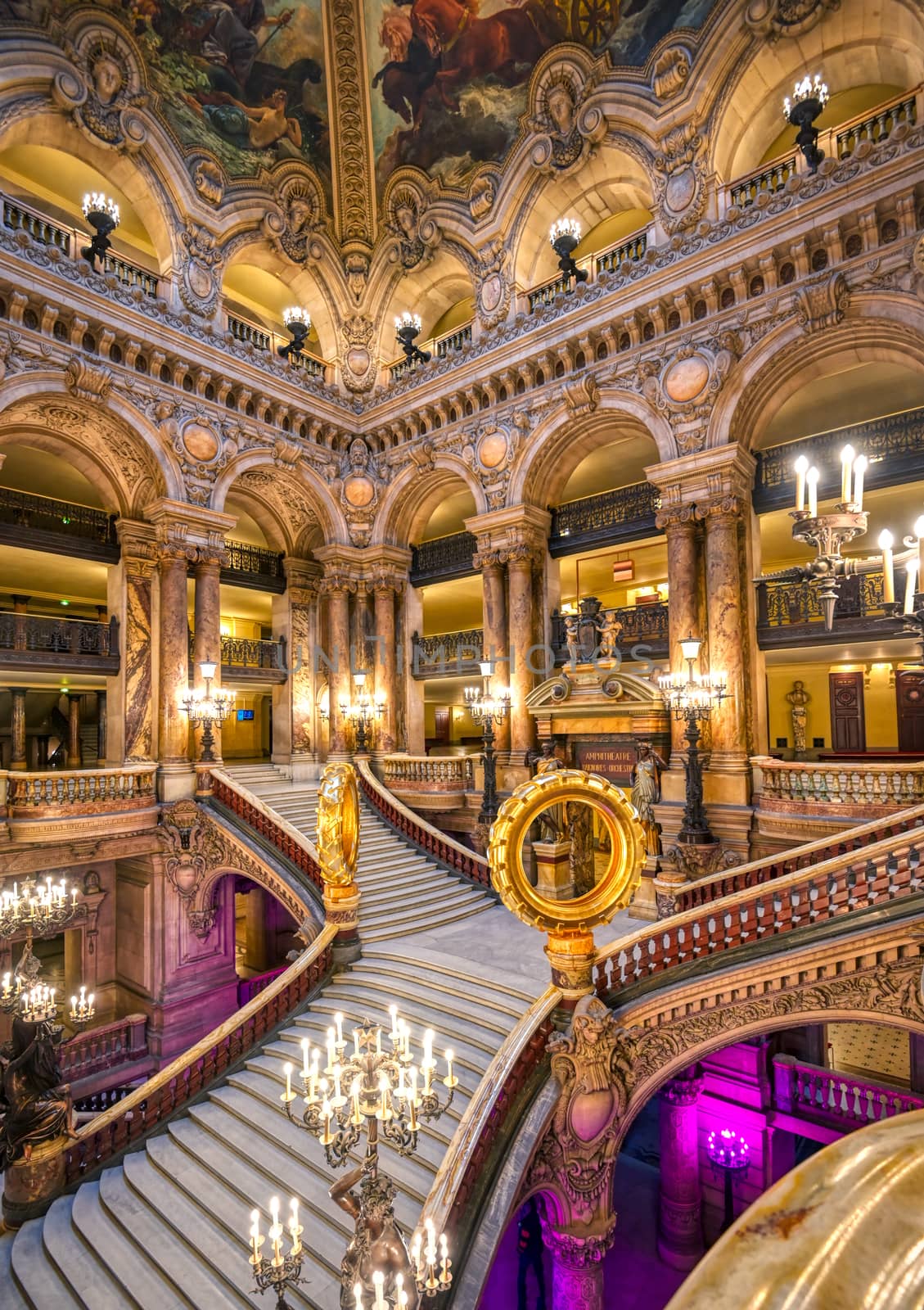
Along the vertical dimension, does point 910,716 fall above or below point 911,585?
below

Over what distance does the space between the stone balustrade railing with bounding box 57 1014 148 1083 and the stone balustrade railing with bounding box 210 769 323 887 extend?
178 inches

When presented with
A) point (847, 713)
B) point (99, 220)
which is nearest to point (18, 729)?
point (99, 220)

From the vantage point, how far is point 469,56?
14.4 m

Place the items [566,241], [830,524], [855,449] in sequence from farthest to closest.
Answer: [566,241], [855,449], [830,524]

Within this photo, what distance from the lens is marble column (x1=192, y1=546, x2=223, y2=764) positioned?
1458cm

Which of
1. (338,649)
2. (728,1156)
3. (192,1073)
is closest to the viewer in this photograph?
(192,1073)

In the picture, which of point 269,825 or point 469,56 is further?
point 469,56

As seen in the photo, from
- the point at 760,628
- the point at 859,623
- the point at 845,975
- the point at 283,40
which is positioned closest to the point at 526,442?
the point at 760,628

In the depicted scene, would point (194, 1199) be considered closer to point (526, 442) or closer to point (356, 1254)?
point (356, 1254)

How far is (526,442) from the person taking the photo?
48.0 ft

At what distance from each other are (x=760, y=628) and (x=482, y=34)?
1430 centimetres

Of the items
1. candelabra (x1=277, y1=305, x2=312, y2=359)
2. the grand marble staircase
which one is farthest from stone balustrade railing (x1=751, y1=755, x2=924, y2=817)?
candelabra (x1=277, y1=305, x2=312, y2=359)

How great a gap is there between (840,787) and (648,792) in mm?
2905

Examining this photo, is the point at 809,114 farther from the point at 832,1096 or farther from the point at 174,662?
the point at 174,662
